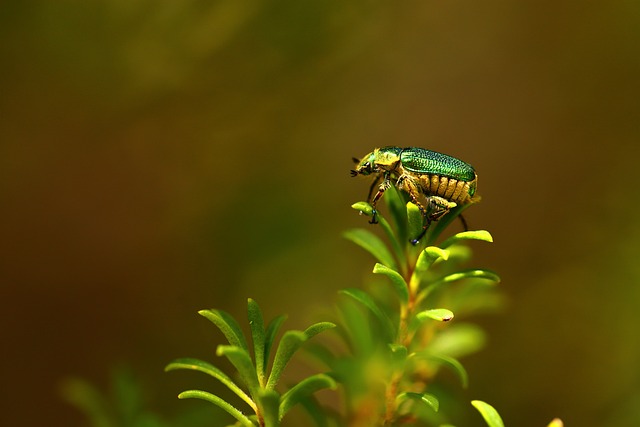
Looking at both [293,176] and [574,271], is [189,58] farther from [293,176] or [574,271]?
[574,271]

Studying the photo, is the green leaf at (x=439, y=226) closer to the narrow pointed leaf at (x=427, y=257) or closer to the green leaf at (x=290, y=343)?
the narrow pointed leaf at (x=427, y=257)

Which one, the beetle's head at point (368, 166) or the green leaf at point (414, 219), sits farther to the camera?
the beetle's head at point (368, 166)

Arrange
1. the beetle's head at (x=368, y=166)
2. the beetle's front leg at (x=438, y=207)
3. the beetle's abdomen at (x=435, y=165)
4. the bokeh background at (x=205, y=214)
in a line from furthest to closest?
the bokeh background at (x=205, y=214)
the beetle's head at (x=368, y=166)
the beetle's abdomen at (x=435, y=165)
the beetle's front leg at (x=438, y=207)

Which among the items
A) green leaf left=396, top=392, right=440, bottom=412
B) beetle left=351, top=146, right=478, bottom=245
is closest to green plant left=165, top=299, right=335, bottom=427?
green leaf left=396, top=392, right=440, bottom=412

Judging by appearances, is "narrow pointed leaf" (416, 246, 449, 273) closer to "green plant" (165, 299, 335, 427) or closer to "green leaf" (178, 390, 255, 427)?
"green plant" (165, 299, 335, 427)

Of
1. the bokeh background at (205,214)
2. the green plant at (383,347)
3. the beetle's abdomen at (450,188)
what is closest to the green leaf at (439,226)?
the green plant at (383,347)
